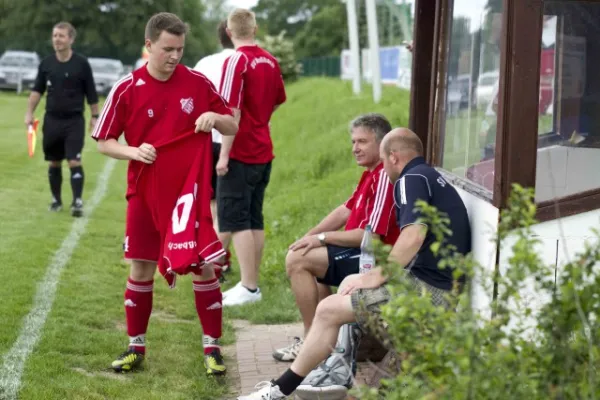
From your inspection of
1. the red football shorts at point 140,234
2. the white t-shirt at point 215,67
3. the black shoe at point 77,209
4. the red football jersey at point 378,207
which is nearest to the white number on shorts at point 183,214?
the red football shorts at point 140,234

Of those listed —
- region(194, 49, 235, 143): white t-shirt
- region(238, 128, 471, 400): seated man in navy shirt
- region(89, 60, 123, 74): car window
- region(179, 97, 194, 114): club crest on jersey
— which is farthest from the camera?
region(89, 60, 123, 74): car window

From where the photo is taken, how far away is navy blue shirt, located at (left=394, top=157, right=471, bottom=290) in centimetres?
Answer: 549

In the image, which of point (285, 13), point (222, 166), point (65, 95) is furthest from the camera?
point (285, 13)

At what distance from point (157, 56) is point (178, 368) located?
1802 millimetres

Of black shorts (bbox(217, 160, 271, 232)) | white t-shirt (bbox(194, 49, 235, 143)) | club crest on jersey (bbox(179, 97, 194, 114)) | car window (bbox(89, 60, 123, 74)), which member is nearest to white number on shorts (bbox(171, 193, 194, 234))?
club crest on jersey (bbox(179, 97, 194, 114))

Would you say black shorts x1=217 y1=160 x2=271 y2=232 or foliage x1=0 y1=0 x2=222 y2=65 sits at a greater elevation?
black shorts x1=217 y1=160 x2=271 y2=232

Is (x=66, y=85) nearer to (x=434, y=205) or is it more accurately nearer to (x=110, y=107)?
(x=110, y=107)

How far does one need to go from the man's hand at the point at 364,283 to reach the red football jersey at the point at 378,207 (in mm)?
560

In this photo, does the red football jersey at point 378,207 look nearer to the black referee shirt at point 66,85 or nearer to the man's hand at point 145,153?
the man's hand at point 145,153

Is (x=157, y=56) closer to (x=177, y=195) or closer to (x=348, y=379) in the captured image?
(x=177, y=195)

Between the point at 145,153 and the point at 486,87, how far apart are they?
184 centimetres

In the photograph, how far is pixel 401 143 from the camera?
5773mm

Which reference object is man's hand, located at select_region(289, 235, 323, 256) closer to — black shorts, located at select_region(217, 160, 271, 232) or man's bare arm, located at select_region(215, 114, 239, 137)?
man's bare arm, located at select_region(215, 114, 239, 137)

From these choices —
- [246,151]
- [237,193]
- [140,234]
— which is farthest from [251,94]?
[140,234]
